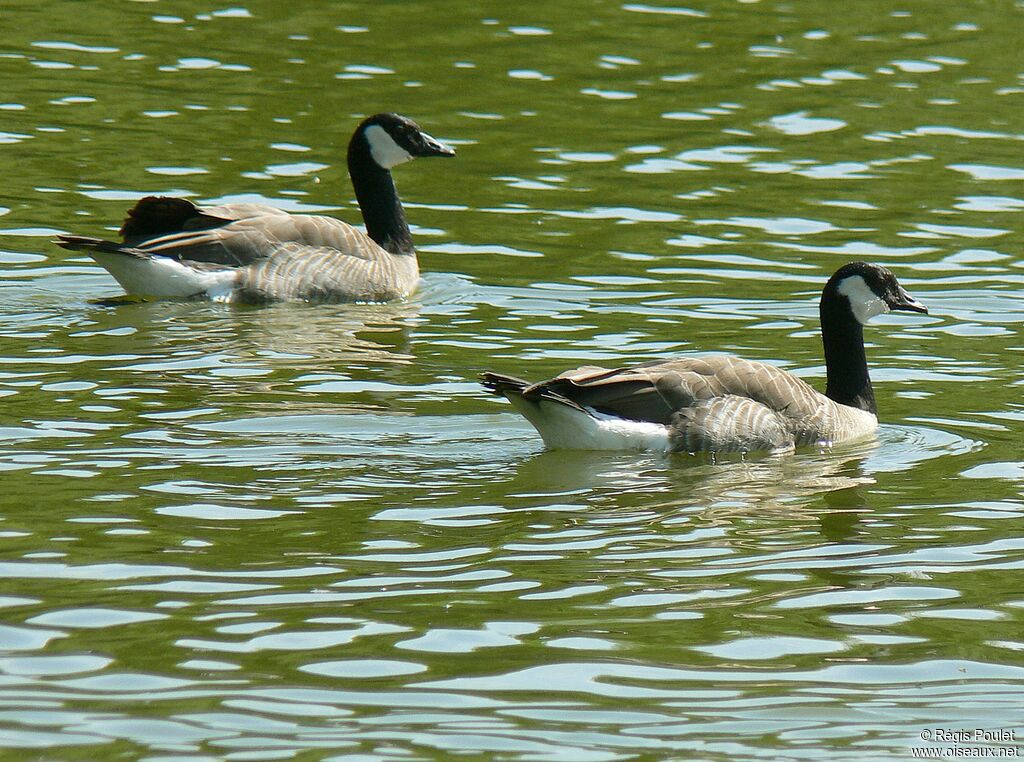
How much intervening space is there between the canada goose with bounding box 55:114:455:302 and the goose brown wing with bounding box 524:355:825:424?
4.52 meters

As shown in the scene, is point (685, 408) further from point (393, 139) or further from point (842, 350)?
point (393, 139)

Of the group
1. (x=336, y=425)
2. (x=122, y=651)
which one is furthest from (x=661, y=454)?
(x=122, y=651)

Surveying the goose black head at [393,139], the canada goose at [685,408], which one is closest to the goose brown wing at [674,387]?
the canada goose at [685,408]

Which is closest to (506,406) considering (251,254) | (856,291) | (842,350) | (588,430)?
(588,430)

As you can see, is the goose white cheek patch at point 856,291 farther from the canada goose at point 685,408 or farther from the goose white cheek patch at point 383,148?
the goose white cheek patch at point 383,148

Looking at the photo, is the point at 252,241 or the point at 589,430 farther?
the point at 252,241

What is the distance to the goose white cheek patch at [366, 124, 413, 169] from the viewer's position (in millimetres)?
16547

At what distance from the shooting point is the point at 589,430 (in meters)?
10.9

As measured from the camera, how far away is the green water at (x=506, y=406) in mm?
6906

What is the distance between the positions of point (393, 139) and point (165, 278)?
305 centimetres

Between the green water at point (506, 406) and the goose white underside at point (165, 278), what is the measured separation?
0.19m

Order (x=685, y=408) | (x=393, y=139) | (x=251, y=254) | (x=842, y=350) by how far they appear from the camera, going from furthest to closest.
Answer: (x=393, y=139)
(x=251, y=254)
(x=842, y=350)
(x=685, y=408)

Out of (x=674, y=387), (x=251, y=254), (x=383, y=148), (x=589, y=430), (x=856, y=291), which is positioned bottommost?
(x=589, y=430)

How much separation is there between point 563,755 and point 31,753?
181 cm
